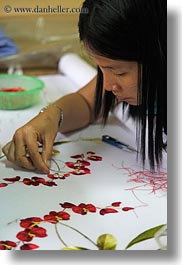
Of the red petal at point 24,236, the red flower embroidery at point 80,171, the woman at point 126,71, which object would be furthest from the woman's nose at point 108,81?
the red petal at point 24,236

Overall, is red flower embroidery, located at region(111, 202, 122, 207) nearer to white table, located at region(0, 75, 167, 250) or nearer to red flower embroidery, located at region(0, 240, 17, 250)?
white table, located at region(0, 75, 167, 250)

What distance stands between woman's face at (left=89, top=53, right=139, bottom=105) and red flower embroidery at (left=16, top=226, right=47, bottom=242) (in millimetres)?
196

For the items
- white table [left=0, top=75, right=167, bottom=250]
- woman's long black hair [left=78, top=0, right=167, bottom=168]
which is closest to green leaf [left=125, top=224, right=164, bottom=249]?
white table [left=0, top=75, right=167, bottom=250]

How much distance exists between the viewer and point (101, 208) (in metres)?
0.58

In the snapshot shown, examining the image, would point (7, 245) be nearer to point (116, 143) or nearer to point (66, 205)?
point (66, 205)

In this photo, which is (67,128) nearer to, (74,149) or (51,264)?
(74,149)

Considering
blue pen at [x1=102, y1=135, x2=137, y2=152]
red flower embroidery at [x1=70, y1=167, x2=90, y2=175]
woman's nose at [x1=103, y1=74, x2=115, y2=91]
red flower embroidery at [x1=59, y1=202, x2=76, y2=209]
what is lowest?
red flower embroidery at [x1=59, y1=202, x2=76, y2=209]

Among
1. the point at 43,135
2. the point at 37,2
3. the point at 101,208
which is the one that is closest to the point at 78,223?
the point at 101,208

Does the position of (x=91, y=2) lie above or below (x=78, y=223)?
above

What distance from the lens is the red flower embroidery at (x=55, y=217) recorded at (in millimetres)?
565

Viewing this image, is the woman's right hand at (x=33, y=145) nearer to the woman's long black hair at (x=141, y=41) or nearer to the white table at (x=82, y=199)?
the white table at (x=82, y=199)

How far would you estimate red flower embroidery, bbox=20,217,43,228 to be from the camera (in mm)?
556

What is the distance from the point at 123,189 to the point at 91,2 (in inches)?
8.3

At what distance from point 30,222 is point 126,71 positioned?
200 mm
